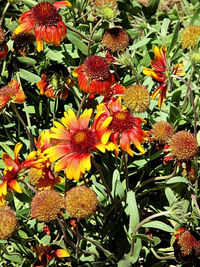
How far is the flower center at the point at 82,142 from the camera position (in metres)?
1.87

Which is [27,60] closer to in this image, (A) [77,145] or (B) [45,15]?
(B) [45,15]

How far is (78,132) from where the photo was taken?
6.37ft

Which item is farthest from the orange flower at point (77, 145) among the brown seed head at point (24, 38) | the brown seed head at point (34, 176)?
the brown seed head at point (24, 38)

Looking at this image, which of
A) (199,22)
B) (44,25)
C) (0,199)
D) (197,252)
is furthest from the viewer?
(199,22)

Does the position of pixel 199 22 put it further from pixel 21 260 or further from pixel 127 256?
pixel 21 260

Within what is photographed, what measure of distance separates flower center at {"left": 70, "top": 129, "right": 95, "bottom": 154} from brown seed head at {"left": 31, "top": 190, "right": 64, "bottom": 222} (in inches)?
9.6

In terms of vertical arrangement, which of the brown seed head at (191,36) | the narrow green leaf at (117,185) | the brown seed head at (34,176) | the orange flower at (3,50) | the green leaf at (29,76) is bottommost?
the narrow green leaf at (117,185)

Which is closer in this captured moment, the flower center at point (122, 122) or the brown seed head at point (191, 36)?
the flower center at point (122, 122)

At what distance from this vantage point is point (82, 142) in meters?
1.88

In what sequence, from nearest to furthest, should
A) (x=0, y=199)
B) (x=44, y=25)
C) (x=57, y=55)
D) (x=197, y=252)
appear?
(x=0, y=199) → (x=197, y=252) → (x=44, y=25) → (x=57, y=55)

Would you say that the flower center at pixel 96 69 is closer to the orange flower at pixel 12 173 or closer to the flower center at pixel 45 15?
the flower center at pixel 45 15

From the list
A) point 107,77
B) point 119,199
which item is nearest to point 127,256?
point 119,199

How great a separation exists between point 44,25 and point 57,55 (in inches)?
20.4

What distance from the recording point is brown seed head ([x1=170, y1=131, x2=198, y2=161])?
1.86 metres
